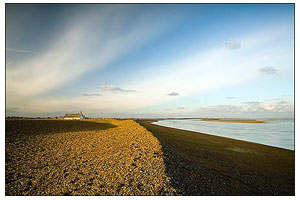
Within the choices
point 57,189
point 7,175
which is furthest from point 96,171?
point 7,175

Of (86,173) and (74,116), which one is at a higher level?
(86,173)

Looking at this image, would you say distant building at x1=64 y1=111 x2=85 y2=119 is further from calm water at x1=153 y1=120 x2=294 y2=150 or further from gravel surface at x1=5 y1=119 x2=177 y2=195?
gravel surface at x1=5 y1=119 x2=177 y2=195

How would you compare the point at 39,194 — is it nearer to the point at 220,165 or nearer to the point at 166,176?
the point at 166,176

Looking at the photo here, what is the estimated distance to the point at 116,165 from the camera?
7.94 m

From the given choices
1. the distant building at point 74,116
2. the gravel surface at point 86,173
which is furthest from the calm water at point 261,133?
the distant building at point 74,116

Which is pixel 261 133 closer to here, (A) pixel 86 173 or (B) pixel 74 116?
(A) pixel 86 173

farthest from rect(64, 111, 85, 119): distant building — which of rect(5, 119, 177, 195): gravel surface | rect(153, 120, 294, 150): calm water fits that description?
rect(5, 119, 177, 195): gravel surface

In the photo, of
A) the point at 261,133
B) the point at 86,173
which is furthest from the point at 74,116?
the point at 86,173

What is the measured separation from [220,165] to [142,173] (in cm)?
626

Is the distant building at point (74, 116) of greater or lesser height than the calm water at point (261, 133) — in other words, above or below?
below

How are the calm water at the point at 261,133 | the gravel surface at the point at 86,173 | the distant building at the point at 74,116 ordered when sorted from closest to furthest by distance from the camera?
1. the gravel surface at the point at 86,173
2. the calm water at the point at 261,133
3. the distant building at the point at 74,116

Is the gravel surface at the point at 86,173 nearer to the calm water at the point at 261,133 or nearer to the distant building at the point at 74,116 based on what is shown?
the calm water at the point at 261,133

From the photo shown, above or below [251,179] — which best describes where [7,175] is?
above

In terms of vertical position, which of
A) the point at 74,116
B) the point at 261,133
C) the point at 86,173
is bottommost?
the point at 74,116
